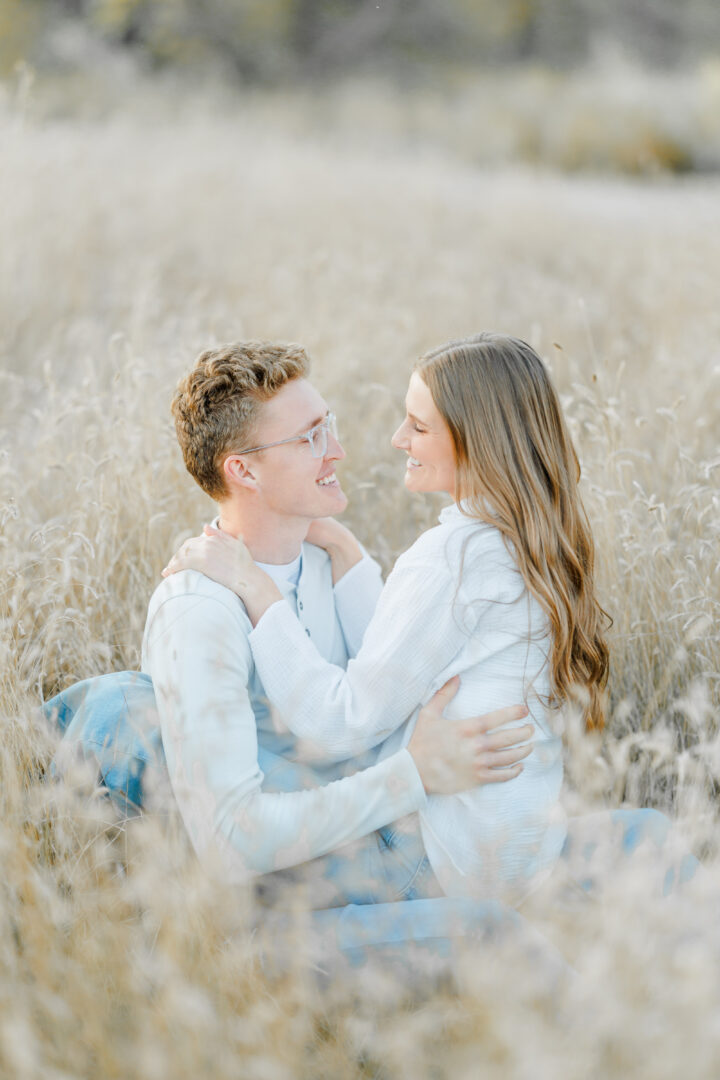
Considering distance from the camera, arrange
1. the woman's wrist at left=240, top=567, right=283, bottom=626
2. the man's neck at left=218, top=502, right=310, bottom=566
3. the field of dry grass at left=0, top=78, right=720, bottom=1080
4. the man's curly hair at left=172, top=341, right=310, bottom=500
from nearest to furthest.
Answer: the field of dry grass at left=0, top=78, right=720, bottom=1080
the woman's wrist at left=240, top=567, right=283, bottom=626
the man's curly hair at left=172, top=341, right=310, bottom=500
the man's neck at left=218, top=502, right=310, bottom=566

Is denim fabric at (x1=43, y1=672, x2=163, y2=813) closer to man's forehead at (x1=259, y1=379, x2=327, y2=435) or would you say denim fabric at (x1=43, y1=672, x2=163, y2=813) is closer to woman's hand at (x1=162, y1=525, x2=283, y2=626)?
woman's hand at (x1=162, y1=525, x2=283, y2=626)

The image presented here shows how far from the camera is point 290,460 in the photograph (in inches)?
89.3

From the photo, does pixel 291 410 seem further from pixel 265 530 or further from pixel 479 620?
pixel 479 620

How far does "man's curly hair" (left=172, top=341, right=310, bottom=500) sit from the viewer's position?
2.23 m

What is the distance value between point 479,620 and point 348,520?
1908 mm

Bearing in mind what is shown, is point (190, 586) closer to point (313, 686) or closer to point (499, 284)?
point (313, 686)

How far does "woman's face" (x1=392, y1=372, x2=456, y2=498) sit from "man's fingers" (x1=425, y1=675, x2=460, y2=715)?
43 centimetres

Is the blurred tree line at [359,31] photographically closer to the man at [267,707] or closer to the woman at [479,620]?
the man at [267,707]

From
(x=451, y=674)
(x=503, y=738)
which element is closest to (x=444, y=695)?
(x=451, y=674)

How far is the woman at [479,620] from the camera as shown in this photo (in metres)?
1.95

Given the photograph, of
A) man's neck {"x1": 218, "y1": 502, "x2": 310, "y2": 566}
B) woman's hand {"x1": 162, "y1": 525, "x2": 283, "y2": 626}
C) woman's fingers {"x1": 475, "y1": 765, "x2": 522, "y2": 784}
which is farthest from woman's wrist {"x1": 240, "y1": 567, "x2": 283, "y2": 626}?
woman's fingers {"x1": 475, "y1": 765, "x2": 522, "y2": 784}

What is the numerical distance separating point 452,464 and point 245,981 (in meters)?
1.13

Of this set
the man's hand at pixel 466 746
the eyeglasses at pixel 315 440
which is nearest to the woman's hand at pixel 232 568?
the eyeglasses at pixel 315 440

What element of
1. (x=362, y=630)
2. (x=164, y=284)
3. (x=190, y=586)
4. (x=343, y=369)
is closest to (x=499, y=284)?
(x=164, y=284)
